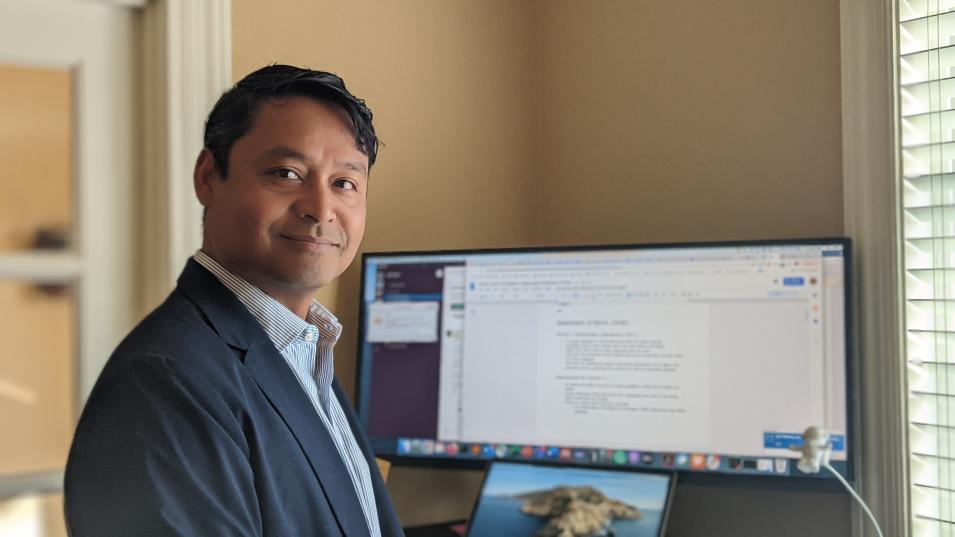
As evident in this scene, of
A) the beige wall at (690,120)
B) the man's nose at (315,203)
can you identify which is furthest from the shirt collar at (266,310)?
the beige wall at (690,120)

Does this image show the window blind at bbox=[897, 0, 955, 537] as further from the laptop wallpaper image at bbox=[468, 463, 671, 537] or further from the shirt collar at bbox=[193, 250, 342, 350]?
the shirt collar at bbox=[193, 250, 342, 350]

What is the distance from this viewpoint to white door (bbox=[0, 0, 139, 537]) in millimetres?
1742

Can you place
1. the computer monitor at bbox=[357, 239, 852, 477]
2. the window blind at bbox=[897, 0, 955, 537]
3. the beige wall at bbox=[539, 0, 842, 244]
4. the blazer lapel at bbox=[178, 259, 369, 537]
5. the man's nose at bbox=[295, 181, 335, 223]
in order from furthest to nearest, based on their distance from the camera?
the beige wall at bbox=[539, 0, 842, 244] → the computer monitor at bbox=[357, 239, 852, 477] → the window blind at bbox=[897, 0, 955, 537] → the man's nose at bbox=[295, 181, 335, 223] → the blazer lapel at bbox=[178, 259, 369, 537]

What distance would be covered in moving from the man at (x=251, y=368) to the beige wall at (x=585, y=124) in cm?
70

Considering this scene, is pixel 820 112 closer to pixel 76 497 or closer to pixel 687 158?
pixel 687 158

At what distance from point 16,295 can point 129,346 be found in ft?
2.62

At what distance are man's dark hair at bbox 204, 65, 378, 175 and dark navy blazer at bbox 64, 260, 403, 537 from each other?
0.53 feet

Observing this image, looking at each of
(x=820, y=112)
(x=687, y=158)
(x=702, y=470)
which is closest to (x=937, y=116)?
(x=820, y=112)

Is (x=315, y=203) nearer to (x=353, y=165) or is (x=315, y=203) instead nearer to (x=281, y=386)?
(x=353, y=165)

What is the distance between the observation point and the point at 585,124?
7.56 ft

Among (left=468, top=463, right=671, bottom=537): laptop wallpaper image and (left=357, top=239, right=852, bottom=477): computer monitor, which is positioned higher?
(left=357, top=239, right=852, bottom=477): computer monitor

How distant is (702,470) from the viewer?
69.6 inches

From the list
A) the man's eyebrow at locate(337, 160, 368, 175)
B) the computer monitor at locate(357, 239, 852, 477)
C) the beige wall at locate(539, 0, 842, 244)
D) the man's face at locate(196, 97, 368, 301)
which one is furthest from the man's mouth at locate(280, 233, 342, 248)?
the beige wall at locate(539, 0, 842, 244)

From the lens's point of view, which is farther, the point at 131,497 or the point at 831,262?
the point at 831,262
